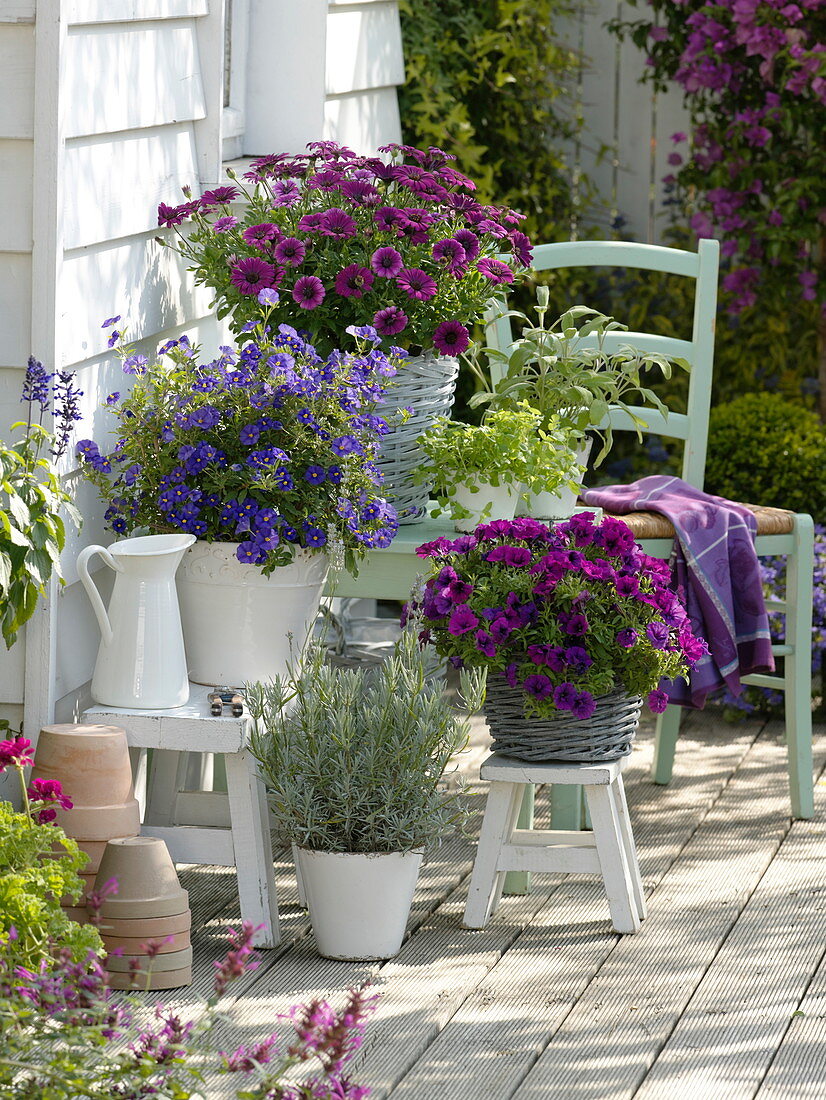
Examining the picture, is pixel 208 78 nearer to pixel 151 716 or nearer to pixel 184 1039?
pixel 151 716

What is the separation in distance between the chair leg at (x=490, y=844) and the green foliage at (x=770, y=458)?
1.76 m

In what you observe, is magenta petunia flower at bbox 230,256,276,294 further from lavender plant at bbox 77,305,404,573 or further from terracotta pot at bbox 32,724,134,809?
terracotta pot at bbox 32,724,134,809

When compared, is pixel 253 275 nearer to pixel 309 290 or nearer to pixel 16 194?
pixel 309 290

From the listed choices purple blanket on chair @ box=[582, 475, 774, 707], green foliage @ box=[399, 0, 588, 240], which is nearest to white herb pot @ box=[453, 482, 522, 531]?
purple blanket on chair @ box=[582, 475, 774, 707]

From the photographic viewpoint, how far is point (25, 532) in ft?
7.81

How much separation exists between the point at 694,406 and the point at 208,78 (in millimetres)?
1269

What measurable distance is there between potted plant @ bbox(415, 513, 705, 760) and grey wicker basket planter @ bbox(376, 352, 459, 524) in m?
0.24

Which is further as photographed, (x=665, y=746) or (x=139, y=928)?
(x=665, y=746)

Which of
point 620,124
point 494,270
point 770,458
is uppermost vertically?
point 620,124

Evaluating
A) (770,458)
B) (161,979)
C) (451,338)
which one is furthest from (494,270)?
(770,458)

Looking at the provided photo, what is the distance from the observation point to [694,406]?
12.1ft

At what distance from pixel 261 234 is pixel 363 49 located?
1322 millimetres

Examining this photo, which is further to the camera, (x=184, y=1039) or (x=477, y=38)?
(x=477, y=38)

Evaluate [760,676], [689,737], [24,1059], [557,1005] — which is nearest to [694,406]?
[760,676]
